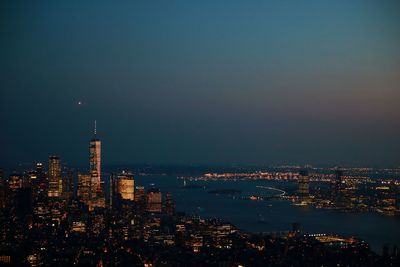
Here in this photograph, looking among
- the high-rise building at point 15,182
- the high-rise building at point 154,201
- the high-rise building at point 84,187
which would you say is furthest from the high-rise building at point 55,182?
the high-rise building at point 154,201

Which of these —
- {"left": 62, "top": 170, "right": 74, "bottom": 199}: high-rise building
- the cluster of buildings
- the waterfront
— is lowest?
the waterfront

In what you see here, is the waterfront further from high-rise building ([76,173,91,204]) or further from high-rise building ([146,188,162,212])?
high-rise building ([76,173,91,204])

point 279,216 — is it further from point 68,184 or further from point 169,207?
point 68,184

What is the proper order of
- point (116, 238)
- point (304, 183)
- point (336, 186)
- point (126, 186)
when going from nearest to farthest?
point (116, 238) < point (336, 186) < point (126, 186) < point (304, 183)

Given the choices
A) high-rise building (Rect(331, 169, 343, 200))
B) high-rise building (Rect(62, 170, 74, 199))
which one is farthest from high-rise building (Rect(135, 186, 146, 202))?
high-rise building (Rect(331, 169, 343, 200))

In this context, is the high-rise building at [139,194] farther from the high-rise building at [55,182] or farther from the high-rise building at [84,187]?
the high-rise building at [55,182]

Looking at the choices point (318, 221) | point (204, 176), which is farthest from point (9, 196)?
point (204, 176)

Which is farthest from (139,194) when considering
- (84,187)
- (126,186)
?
(84,187)
